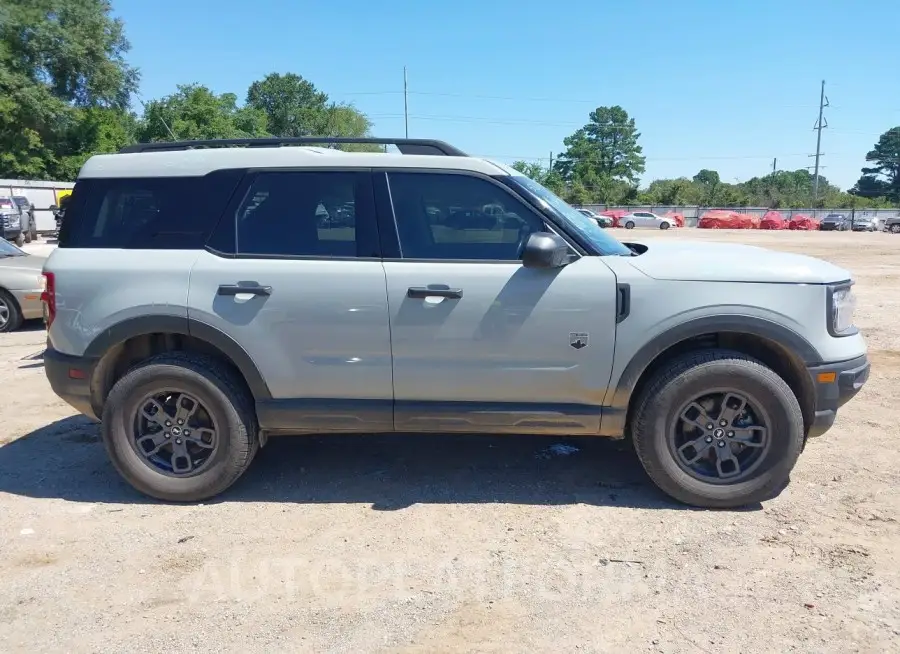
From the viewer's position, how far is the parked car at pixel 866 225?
56219mm

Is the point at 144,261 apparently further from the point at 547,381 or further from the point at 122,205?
the point at 547,381

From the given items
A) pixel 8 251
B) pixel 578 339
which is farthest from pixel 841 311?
pixel 8 251

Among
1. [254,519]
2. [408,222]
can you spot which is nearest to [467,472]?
[254,519]

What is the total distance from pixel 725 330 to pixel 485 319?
131cm

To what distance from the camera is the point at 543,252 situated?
3.66 metres

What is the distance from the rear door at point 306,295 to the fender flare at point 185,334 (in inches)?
1.4

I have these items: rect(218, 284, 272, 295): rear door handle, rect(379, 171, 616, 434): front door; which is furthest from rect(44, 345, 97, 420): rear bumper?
rect(379, 171, 616, 434): front door

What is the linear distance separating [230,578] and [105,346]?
5.26 feet

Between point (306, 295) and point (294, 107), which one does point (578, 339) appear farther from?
point (294, 107)

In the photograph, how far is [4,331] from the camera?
30.8ft

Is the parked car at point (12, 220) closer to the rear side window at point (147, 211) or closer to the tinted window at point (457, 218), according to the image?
the rear side window at point (147, 211)

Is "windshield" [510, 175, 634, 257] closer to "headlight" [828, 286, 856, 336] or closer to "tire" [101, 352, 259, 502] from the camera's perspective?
"headlight" [828, 286, 856, 336]

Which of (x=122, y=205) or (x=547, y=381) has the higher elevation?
(x=122, y=205)

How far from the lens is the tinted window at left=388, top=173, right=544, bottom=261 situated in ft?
12.9
